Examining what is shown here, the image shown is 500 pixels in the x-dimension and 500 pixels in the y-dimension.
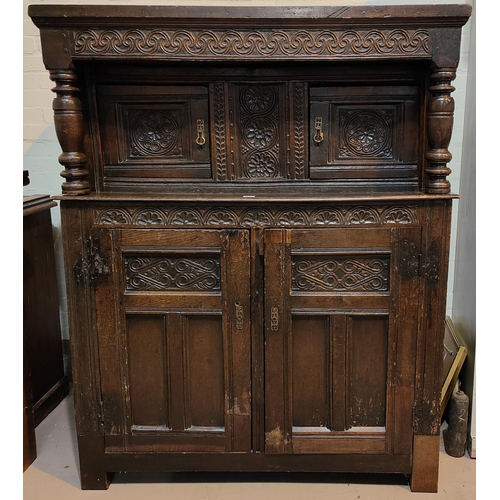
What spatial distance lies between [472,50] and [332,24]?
0.98 m

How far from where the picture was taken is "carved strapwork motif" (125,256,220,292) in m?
1.96

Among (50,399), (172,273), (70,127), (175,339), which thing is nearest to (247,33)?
(70,127)

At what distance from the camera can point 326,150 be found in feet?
6.82

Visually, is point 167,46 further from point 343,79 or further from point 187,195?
point 343,79

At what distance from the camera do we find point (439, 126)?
1.84 m

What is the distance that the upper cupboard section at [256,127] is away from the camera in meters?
2.02

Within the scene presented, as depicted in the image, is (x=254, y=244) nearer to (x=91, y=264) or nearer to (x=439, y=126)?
(x=91, y=264)

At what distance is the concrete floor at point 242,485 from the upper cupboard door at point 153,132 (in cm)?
129

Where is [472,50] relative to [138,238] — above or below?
above

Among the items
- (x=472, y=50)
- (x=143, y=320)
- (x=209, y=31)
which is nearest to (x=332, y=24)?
(x=209, y=31)

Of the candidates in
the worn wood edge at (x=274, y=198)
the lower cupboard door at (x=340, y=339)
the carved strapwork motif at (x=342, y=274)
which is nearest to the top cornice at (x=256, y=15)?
the worn wood edge at (x=274, y=198)

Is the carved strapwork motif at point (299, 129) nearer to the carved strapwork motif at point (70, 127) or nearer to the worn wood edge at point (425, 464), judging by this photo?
the carved strapwork motif at point (70, 127)

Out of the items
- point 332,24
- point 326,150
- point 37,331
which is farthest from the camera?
point 37,331

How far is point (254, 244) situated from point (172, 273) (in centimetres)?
34
